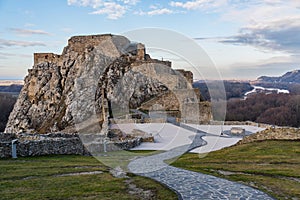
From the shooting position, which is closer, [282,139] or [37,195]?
[37,195]

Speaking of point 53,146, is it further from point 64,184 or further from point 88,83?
point 88,83

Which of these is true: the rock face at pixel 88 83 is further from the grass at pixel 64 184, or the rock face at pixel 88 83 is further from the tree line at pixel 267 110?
the grass at pixel 64 184

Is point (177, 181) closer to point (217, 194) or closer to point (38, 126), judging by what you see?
point (217, 194)

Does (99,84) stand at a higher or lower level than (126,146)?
higher

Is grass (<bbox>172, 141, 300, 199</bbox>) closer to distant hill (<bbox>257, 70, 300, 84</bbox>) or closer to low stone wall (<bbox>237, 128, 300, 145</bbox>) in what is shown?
low stone wall (<bbox>237, 128, 300, 145</bbox>)

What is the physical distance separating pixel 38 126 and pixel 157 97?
16.1m

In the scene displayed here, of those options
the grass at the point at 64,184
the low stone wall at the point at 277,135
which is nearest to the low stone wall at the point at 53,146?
the grass at the point at 64,184

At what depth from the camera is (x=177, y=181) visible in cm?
945

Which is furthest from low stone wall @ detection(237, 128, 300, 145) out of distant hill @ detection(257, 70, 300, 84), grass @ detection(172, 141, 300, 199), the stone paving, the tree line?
distant hill @ detection(257, 70, 300, 84)

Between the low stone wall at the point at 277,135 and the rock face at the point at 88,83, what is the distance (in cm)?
2026

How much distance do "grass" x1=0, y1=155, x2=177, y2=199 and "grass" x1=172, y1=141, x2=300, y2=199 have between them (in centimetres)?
266

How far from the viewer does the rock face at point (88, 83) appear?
39812 mm

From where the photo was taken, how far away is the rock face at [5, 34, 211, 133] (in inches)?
1567

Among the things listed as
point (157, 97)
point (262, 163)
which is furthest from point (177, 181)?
point (157, 97)
